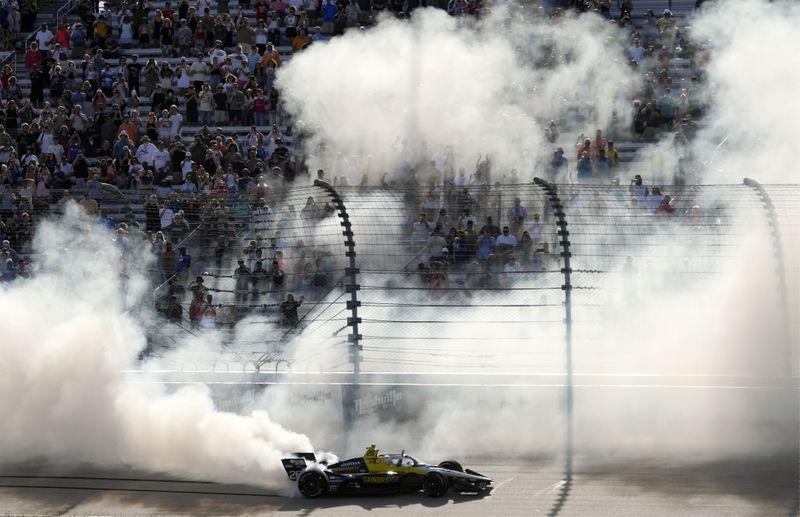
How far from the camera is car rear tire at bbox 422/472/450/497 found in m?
12.8

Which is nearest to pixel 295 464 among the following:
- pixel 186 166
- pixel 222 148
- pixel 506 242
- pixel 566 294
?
pixel 566 294

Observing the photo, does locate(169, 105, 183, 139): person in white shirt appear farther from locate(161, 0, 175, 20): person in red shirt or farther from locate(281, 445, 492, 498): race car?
locate(281, 445, 492, 498): race car

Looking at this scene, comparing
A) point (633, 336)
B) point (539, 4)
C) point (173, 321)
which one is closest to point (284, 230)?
point (173, 321)

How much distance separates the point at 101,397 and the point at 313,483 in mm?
3008

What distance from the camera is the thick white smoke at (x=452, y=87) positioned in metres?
21.7

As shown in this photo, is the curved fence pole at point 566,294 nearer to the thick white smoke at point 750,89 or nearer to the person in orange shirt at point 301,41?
the thick white smoke at point 750,89

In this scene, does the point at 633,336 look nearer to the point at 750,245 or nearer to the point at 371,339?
the point at 750,245

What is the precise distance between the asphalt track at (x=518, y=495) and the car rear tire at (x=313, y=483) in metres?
0.10

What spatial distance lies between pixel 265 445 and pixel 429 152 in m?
8.58

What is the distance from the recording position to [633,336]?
15.4 m

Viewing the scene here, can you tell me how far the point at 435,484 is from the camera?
42.3 feet

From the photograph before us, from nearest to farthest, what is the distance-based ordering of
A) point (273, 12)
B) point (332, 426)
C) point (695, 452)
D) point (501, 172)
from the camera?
point (695, 452)
point (332, 426)
point (501, 172)
point (273, 12)

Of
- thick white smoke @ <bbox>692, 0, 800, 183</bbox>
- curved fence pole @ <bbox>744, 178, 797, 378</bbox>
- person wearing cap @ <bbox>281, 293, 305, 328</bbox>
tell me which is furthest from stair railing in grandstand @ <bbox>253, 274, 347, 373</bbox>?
thick white smoke @ <bbox>692, 0, 800, 183</bbox>

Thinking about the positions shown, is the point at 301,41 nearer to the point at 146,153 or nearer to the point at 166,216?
the point at 146,153
